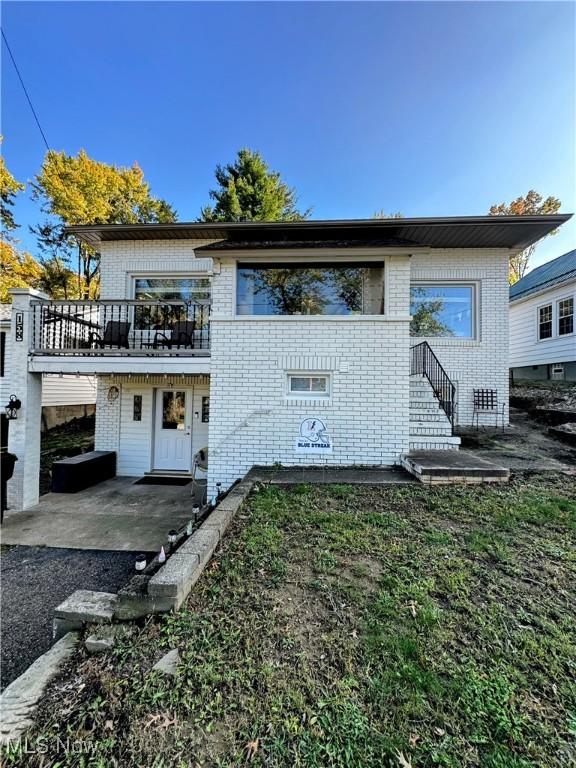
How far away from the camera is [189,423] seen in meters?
9.15

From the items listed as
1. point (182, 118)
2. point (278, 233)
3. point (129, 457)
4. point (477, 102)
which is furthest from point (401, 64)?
point (129, 457)

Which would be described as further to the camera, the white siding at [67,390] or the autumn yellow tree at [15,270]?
the autumn yellow tree at [15,270]

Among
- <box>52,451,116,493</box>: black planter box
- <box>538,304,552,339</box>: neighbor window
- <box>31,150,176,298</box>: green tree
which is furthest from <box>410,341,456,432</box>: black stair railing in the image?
<box>31,150,176,298</box>: green tree

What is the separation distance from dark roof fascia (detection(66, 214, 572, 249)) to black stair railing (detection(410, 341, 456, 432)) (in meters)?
2.64

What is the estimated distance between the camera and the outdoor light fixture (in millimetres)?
6668

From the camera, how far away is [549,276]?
13562 mm

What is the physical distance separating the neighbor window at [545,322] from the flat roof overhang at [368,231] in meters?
5.95

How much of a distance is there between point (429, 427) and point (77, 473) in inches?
313

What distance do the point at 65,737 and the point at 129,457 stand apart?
26.6ft

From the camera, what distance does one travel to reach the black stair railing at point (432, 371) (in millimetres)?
8078

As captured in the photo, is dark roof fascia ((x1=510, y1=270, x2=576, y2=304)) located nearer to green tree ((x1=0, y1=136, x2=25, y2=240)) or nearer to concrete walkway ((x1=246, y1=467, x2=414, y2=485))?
concrete walkway ((x1=246, y1=467, x2=414, y2=485))

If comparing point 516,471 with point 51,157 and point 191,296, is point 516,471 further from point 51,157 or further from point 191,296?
point 51,157

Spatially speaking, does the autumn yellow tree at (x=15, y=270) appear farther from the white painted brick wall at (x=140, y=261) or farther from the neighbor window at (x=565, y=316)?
the neighbor window at (x=565, y=316)

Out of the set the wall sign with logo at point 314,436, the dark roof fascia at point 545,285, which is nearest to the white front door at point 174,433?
the wall sign with logo at point 314,436
